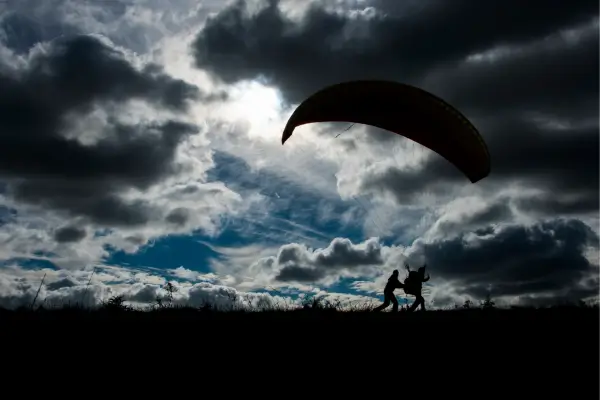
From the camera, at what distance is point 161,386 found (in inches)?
331

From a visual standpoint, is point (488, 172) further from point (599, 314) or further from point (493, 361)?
point (493, 361)

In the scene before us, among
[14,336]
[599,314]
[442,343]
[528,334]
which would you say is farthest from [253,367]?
[599,314]

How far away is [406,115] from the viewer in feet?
55.2

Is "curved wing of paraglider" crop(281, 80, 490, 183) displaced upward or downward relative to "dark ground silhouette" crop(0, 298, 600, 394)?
upward

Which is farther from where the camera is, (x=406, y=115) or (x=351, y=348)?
(x=406, y=115)

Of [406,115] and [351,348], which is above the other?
[406,115]

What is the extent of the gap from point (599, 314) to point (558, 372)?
402 centimetres

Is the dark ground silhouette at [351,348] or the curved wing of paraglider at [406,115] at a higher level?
the curved wing of paraglider at [406,115]

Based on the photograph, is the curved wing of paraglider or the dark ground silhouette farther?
the curved wing of paraglider

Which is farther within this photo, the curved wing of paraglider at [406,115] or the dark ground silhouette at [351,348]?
the curved wing of paraglider at [406,115]

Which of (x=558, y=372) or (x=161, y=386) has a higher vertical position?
(x=558, y=372)

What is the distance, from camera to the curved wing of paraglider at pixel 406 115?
1579cm

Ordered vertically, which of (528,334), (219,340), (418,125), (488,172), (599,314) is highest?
(418,125)

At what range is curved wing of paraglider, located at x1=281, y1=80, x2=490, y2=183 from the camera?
51.8ft
